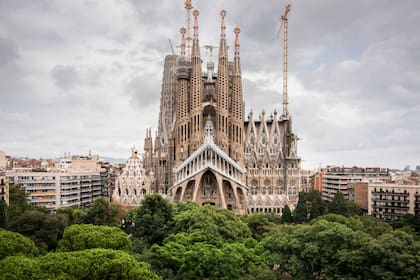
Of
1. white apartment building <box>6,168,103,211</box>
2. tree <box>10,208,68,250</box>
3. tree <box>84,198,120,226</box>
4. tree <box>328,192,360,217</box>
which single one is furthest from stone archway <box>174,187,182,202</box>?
tree <box>10,208,68,250</box>

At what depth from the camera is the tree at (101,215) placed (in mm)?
30750

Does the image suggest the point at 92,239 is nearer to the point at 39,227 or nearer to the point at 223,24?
the point at 39,227

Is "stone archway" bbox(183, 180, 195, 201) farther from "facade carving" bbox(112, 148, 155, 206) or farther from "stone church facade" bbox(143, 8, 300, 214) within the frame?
"facade carving" bbox(112, 148, 155, 206)

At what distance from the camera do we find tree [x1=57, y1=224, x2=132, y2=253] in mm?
19391

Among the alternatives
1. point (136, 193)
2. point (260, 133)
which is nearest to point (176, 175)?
point (136, 193)

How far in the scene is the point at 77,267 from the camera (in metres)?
14.0

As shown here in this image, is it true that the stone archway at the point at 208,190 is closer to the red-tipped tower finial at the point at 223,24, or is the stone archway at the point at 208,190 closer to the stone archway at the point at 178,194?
the stone archway at the point at 178,194

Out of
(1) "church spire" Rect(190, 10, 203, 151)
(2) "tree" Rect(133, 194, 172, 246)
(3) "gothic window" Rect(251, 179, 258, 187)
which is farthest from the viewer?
(3) "gothic window" Rect(251, 179, 258, 187)

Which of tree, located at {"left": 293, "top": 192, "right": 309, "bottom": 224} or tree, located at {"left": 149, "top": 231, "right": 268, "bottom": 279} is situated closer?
tree, located at {"left": 149, "top": 231, "right": 268, "bottom": 279}

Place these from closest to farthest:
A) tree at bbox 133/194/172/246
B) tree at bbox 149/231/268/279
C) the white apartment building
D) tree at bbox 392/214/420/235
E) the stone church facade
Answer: tree at bbox 149/231/268/279
tree at bbox 133/194/172/246
tree at bbox 392/214/420/235
the white apartment building
the stone church facade

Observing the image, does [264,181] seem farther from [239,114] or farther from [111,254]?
[111,254]

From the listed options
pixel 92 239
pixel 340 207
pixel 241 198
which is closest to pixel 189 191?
pixel 241 198

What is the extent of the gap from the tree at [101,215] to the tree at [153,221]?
3.10 m

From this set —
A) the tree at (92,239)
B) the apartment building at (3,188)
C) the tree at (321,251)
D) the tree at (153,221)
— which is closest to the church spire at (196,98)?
the apartment building at (3,188)
